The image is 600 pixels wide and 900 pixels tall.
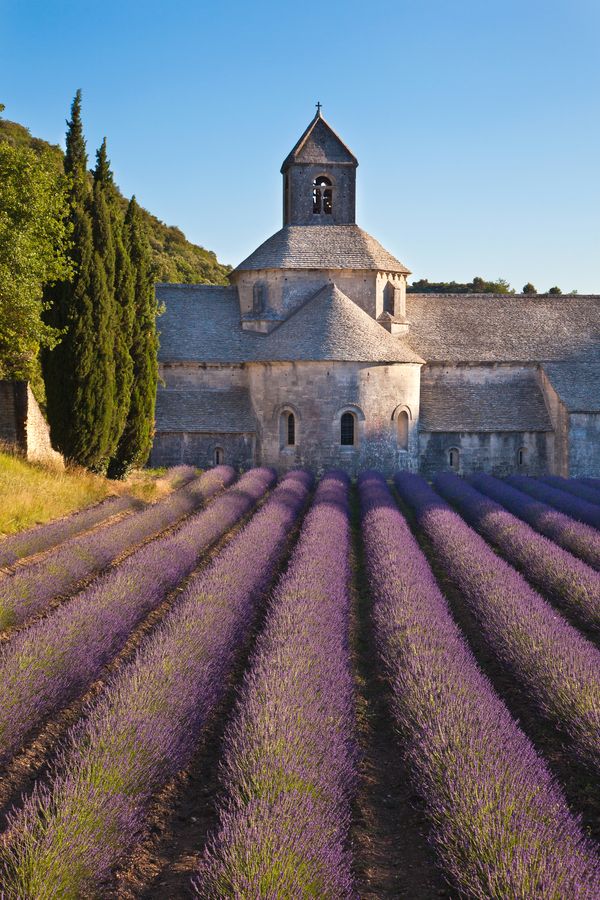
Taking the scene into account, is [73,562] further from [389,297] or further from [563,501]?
[389,297]

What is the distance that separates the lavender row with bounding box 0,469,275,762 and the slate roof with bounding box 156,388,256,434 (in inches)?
595

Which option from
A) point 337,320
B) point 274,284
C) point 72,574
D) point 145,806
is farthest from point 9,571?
point 274,284

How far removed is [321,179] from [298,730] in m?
28.2

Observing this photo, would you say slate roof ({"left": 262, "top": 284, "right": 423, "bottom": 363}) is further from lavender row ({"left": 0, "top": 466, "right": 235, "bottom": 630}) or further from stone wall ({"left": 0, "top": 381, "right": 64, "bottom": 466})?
lavender row ({"left": 0, "top": 466, "right": 235, "bottom": 630})

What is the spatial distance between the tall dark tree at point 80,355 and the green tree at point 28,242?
442 mm

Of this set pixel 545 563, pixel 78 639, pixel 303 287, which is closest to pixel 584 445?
pixel 303 287

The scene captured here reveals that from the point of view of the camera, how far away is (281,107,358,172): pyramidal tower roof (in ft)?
98.6

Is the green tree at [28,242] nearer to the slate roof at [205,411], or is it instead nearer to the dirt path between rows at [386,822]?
the slate roof at [205,411]

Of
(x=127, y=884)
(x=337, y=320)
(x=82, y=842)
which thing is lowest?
(x=127, y=884)

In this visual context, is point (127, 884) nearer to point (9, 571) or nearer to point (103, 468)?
point (9, 571)

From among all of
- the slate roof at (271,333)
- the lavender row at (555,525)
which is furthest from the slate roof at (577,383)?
the lavender row at (555,525)

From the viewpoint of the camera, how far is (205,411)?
26953 mm

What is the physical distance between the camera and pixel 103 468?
768 inches

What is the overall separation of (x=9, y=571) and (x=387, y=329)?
20.7 m
